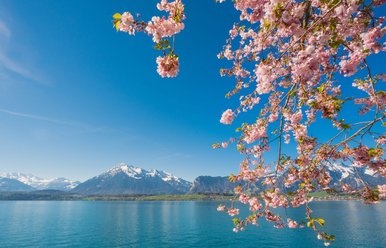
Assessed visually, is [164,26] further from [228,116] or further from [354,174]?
[354,174]

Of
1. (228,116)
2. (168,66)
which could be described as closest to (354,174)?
(228,116)

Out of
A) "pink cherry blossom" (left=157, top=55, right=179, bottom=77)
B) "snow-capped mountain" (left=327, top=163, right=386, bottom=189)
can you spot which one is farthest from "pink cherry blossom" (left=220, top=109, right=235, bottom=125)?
"pink cherry blossom" (left=157, top=55, right=179, bottom=77)

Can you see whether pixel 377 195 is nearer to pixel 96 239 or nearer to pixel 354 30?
pixel 354 30

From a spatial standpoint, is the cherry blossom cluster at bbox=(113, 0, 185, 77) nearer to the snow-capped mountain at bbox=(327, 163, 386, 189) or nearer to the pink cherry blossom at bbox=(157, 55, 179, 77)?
the pink cherry blossom at bbox=(157, 55, 179, 77)

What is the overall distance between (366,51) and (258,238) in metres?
62.2

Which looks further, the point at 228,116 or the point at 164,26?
the point at 228,116

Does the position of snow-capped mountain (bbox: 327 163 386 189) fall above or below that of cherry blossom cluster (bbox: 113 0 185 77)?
below

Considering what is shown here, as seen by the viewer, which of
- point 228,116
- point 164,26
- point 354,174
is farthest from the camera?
point 228,116

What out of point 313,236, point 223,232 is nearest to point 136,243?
point 223,232

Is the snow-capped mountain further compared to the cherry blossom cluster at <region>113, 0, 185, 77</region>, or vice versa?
the snow-capped mountain

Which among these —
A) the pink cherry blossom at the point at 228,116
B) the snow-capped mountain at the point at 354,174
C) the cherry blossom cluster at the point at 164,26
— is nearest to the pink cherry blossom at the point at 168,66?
the cherry blossom cluster at the point at 164,26

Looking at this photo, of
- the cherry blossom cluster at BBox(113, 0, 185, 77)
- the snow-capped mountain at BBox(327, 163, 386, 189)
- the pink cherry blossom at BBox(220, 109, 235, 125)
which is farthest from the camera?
the pink cherry blossom at BBox(220, 109, 235, 125)

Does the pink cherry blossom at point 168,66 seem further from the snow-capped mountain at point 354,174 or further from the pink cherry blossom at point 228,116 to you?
the snow-capped mountain at point 354,174

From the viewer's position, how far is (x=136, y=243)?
187 feet
